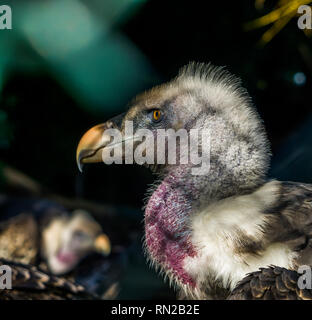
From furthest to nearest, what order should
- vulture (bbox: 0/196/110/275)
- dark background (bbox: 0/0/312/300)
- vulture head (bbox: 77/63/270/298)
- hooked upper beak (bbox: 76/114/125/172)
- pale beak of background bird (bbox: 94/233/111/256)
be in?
pale beak of background bird (bbox: 94/233/111/256), vulture (bbox: 0/196/110/275), dark background (bbox: 0/0/312/300), hooked upper beak (bbox: 76/114/125/172), vulture head (bbox: 77/63/270/298)

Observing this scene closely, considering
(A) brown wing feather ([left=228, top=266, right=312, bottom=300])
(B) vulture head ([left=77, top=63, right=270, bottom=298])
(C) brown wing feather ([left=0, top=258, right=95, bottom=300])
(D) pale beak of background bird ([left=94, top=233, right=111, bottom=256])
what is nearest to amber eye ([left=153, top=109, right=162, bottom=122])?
(B) vulture head ([left=77, top=63, right=270, bottom=298])

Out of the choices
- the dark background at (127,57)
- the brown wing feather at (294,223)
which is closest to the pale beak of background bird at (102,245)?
the dark background at (127,57)

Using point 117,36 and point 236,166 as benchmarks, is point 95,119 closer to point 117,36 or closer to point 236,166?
point 117,36

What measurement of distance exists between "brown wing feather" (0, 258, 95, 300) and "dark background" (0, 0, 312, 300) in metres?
0.94

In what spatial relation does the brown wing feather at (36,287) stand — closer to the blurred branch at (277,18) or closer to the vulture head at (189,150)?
the vulture head at (189,150)

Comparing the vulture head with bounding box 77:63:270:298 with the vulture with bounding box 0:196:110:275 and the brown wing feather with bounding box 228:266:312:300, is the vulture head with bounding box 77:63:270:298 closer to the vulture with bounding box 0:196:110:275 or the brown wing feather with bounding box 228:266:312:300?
the brown wing feather with bounding box 228:266:312:300

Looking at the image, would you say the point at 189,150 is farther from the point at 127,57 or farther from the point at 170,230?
the point at 127,57

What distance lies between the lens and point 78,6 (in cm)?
232

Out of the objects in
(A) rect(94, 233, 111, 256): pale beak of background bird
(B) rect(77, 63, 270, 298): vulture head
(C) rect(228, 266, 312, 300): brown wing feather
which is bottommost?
(A) rect(94, 233, 111, 256): pale beak of background bird

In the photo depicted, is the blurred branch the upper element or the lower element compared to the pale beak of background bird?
upper

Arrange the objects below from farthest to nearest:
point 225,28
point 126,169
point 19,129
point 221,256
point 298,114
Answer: point 126,169, point 298,114, point 19,129, point 225,28, point 221,256

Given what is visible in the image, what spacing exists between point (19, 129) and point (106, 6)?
0.98 meters

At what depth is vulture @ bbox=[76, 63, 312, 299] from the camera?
1.23 meters
